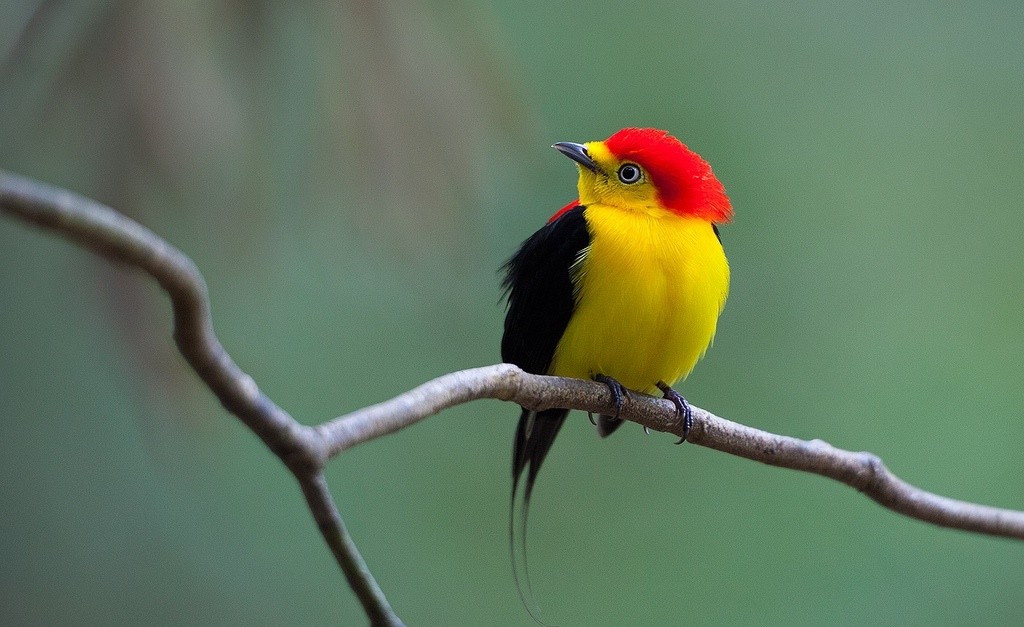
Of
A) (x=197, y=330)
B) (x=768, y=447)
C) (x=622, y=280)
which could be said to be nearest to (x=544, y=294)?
(x=622, y=280)

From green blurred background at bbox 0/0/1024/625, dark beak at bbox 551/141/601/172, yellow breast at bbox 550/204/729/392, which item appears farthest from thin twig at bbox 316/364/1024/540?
green blurred background at bbox 0/0/1024/625

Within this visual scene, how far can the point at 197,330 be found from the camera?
1.47 meters

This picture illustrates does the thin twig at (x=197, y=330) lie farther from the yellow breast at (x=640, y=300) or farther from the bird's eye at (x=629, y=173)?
the bird's eye at (x=629, y=173)

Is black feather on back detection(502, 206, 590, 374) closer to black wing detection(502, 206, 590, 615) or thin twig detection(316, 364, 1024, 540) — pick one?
black wing detection(502, 206, 590, 615)

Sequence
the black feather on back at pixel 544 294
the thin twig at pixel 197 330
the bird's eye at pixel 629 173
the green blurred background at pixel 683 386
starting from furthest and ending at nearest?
1. the green blurred background at pixel 683 386
2. the bird's eye at pixel 629 173
3. the black feather on back at pixel 544 294
4. the thin twig at pixel 197 330

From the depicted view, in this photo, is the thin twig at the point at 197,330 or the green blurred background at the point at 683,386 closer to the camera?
the thin twig at the point at 197,330

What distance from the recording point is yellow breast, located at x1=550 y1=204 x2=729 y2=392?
10.6 feet

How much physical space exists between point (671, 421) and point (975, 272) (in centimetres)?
407

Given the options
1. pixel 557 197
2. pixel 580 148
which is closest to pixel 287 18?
pixel 580 148

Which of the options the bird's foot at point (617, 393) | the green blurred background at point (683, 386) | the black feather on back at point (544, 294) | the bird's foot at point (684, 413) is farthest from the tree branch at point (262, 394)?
the green blurred background at point (683, 386)

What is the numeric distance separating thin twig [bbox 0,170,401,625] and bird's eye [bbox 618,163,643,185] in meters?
2.13

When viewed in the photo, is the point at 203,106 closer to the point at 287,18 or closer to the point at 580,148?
the point at 287,18

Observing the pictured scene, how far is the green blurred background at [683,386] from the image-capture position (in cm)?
560

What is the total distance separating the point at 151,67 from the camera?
2.66m
